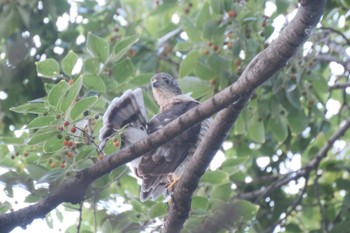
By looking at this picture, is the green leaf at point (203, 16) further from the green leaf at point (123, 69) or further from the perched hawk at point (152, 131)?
the green leaf at point (123, 69)

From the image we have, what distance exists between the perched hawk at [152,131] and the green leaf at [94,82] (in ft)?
0.63

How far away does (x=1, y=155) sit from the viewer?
4.91 m

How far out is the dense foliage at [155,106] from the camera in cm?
433

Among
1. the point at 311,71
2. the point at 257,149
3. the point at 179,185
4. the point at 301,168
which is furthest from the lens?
the point at 257,149

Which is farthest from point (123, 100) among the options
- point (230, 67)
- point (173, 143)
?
point (230, 67)

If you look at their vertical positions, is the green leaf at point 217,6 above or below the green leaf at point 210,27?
above

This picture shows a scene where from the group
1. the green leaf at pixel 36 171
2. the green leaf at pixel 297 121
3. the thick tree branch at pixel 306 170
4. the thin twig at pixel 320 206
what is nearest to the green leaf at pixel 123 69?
the green leaf at pixel 36 171

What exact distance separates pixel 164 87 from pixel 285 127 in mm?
1033

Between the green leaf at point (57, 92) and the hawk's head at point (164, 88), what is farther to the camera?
the hawk's head at point (164, 88)

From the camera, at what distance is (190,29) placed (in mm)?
5383

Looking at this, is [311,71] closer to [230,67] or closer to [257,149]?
[230,67]

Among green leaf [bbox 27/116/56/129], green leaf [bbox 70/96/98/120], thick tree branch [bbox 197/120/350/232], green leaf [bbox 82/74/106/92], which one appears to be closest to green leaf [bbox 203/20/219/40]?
green leaf [bbox 82/74/106/92]

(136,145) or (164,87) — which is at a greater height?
(164,87)

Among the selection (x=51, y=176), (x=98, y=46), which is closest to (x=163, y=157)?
(x=98, y=46)
